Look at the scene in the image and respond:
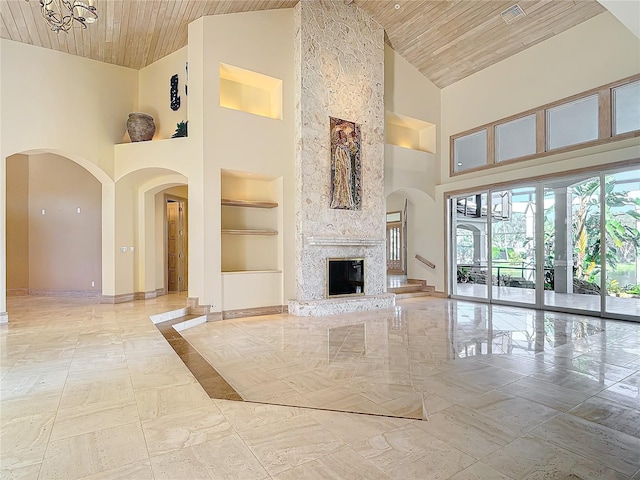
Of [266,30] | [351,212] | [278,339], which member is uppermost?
[266,30]

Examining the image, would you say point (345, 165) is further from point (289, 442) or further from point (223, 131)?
point (289, 442)

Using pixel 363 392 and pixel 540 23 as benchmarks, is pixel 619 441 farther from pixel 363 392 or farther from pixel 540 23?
pixel 540 23

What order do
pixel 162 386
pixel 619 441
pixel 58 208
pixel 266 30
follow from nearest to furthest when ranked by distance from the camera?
pixel 619 441, pixel 162 386, pixel 266 30, pixel 58 208

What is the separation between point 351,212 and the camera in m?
7.62

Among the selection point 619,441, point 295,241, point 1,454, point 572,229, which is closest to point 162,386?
point 1,454

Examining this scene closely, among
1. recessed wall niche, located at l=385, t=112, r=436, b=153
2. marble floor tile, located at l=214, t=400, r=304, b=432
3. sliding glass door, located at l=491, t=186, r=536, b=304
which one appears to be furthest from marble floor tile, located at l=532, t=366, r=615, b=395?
recessed wall niche, located at l=385, t=112, r=436, b=153

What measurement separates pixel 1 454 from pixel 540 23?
9788mm

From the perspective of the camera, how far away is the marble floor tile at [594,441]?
2107 mm

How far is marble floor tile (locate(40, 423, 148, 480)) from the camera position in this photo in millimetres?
1864

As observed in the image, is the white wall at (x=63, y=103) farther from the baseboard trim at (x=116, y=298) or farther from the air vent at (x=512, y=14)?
the air vent at (x=512, y=14)

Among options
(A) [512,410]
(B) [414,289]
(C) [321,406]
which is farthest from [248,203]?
(A) [512,410]

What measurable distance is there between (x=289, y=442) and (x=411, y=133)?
918 centimetres

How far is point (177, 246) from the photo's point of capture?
923 cm

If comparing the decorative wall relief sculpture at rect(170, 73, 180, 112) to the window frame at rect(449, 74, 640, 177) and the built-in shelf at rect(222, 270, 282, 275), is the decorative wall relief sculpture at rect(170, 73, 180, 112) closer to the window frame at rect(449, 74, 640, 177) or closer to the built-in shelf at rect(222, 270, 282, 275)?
the built-in shelf at rect(222, 270, 282, 275)
